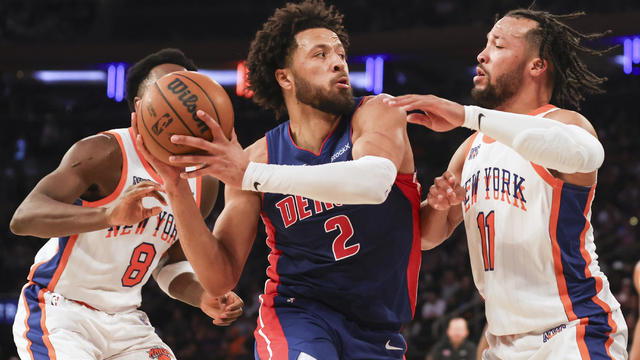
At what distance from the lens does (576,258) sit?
3279 millimetres

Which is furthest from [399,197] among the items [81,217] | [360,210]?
[81,217]

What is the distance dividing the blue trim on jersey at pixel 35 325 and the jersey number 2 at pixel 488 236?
2173 millimetres

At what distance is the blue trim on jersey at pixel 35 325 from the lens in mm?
3516

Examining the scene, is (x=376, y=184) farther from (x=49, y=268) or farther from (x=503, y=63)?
(x=49, y=268)

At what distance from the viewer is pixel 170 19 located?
17.3 meters

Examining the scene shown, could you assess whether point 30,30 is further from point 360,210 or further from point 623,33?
point 360,210

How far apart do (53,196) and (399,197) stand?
5.61 ft

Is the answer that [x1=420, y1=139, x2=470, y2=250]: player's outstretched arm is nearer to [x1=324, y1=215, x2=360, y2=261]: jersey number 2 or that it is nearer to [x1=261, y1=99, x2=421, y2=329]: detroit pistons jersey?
[x1=261, y1=99, x2=421, y2=329]: detroit pistons jersey

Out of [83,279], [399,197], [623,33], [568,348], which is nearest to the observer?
[568,348]

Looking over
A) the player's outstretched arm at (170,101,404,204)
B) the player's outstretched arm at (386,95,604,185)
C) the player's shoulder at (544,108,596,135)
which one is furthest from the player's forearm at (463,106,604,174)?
the player's outstretched arm at (170,101,404,204)

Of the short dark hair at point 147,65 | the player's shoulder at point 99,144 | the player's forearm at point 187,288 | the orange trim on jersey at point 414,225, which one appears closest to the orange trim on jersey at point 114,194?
the player's shoulder at point 99,144

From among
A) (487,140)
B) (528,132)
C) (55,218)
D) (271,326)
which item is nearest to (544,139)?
(528,132)

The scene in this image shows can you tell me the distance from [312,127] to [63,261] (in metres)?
1.48

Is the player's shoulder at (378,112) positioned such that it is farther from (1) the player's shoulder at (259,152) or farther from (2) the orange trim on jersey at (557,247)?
(2) the orange trim on jersey at (557,247)
